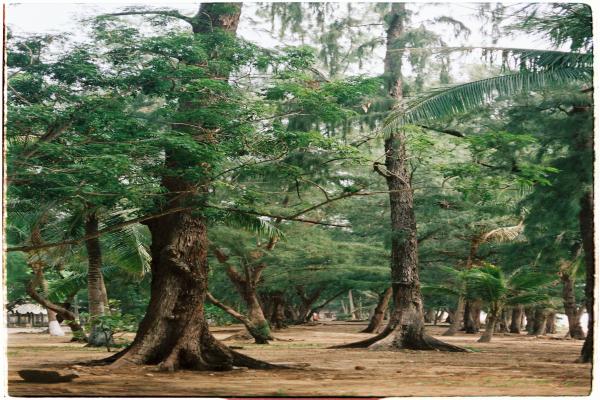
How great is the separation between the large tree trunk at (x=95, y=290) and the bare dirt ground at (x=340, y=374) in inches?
6.8

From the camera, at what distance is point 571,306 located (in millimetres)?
5863

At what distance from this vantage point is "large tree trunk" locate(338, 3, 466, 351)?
19.6 feet

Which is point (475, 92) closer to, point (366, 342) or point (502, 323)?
point (366, 342)

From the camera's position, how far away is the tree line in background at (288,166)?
5.02 meters

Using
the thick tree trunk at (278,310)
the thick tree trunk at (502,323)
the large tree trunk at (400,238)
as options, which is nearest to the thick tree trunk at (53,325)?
the thick tree trunk at (278,310)

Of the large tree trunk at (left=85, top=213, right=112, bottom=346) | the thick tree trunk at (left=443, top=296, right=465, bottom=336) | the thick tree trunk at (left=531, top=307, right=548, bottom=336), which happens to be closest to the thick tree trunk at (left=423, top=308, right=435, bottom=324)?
the thick tree trunk at (left=443, top=296, right=465, bottom=336)

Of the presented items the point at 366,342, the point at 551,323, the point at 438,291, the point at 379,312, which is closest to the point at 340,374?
the point at 366,342

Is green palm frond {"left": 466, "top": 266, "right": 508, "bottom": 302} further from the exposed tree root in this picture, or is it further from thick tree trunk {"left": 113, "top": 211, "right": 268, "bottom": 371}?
thick tree trunk {"left": 113, "top": 211, "right": 268, "bottom": 371}

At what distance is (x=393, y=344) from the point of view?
6188mm

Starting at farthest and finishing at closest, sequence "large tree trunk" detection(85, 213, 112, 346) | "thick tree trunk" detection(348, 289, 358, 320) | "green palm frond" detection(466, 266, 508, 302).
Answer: "thick tree trunk" detection(348, 289, 358, 320) < "green palm frond" detection(466, 266, 508, 302) < "large tree trunk" detection(85, 213, 112, 346)

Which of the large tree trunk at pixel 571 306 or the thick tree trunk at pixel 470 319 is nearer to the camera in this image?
the large tree trunk at pixel 571 306

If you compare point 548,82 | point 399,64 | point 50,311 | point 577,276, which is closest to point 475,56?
point 548,82

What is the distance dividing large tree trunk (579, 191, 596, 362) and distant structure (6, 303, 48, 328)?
12.1 ft

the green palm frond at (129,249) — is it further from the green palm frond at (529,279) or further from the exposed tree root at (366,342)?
the green palm frond at (529,279)
